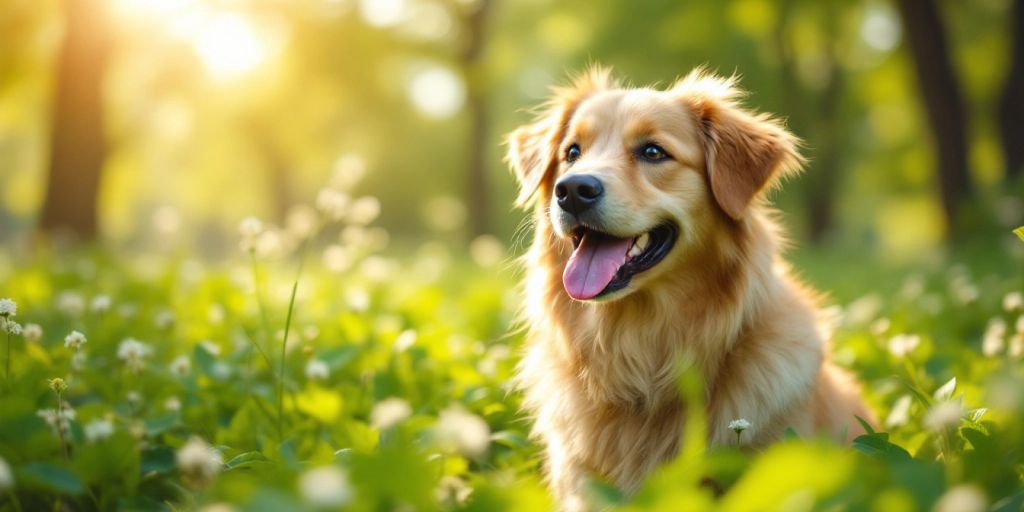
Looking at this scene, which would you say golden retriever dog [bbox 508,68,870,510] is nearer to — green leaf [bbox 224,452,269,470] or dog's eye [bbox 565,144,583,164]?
dog's eye [bbox 565,144,583,164]

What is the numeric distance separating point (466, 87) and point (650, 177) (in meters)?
16.1

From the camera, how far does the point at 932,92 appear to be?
→ 40.0ft

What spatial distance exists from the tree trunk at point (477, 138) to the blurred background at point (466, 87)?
5 centimetres

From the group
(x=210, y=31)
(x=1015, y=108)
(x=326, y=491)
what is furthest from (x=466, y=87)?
(x=326, y=491)

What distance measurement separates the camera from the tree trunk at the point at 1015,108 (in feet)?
40.2

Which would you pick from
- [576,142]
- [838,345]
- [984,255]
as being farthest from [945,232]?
[576,142]

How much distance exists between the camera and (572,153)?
11.9 ft

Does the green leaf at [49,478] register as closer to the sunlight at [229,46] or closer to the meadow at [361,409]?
the meadow at [361,409]

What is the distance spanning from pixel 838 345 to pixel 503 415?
105 inches

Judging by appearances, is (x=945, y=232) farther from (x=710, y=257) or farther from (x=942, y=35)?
(x=710, y=257)

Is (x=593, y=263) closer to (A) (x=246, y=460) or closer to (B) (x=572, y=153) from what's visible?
(B) (x=572, y=153)

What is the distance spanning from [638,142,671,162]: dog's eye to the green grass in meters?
0.78

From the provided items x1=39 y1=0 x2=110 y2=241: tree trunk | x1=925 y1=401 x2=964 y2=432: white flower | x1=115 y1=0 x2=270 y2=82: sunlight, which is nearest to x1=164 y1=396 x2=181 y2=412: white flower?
x1=925 y1=401 x2=964 y2=432: white flower

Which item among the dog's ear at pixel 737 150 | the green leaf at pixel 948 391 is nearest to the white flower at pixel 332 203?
the dog's ear at pixel 737 150
